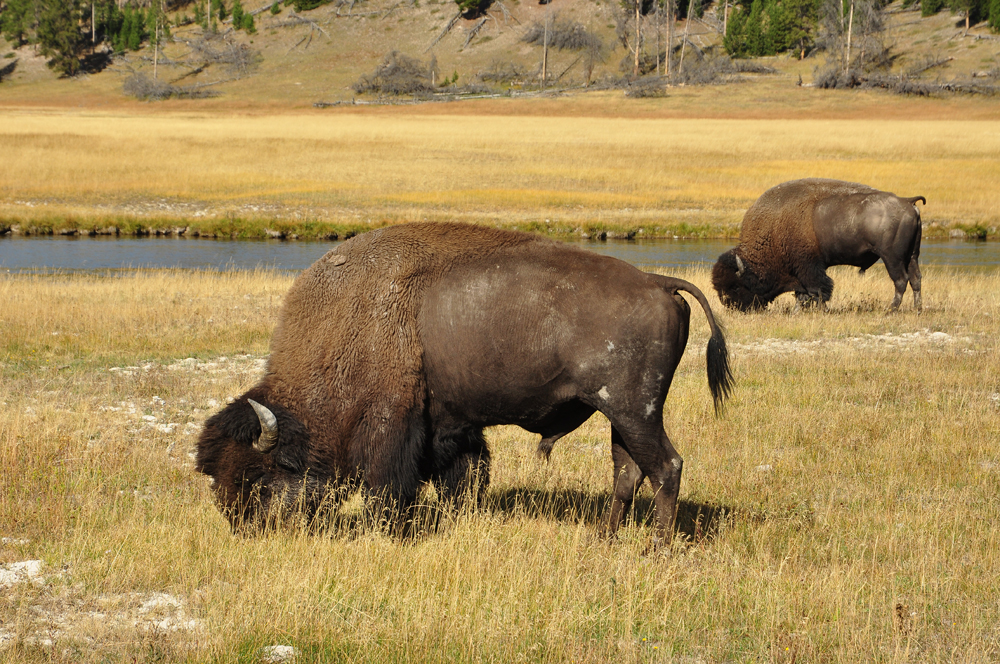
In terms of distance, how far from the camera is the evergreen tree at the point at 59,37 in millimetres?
114688

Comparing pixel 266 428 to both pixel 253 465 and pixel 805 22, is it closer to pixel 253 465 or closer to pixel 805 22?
pixel 253 465

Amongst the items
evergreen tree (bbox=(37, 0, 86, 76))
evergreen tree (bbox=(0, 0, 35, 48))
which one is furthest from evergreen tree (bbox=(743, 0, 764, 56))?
evergreen tree (bbox=(0, 0, 35, 48))

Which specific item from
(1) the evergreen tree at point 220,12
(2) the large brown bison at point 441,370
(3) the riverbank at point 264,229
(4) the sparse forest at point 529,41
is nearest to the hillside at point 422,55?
(4) the sparse forest at point 529,41

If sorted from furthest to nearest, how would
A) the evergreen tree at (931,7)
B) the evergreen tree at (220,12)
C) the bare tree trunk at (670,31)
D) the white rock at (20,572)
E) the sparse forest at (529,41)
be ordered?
the evergreen tree at (220,12) < the evergreen tree at (931,7) < the bare tree trunk at (670,31) < the sparse forest at (529,41) < the white rock at (20,572)

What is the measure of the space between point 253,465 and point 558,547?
194cm

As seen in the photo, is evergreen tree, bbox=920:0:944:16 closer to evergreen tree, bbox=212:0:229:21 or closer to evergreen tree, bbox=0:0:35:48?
evergreen tree, bbox=212:0:229:21

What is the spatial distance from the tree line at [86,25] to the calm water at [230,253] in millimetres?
99680

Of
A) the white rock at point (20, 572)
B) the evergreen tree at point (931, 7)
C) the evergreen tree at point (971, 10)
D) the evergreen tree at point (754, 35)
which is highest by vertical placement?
the evergreen tree at point (931, 7)

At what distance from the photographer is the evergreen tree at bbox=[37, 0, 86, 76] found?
115 meters

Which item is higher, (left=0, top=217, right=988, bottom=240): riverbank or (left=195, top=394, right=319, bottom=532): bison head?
(left=195, top=394, right=319, bottom=532): bison head

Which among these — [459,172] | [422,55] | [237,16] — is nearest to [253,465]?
[459,172]

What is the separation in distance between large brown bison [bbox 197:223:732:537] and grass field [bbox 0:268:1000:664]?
0.40 meters

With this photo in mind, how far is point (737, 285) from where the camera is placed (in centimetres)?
1603

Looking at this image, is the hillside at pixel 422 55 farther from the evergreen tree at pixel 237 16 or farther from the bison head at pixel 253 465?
the bison head at pixel 253 465
